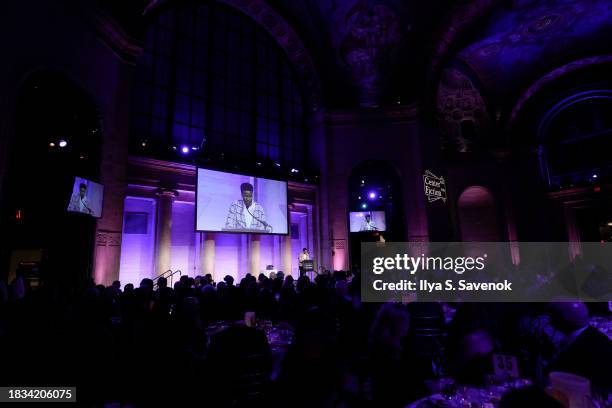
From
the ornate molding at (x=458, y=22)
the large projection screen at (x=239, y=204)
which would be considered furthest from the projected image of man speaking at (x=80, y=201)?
the ornate molding at (x=458, y=22)

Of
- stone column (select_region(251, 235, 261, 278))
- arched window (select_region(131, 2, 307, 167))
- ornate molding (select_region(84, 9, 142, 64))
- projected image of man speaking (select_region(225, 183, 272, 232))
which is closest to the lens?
ornate molding (select_region(84, 9, 142, 64))

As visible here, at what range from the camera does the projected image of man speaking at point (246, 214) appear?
1232 cm

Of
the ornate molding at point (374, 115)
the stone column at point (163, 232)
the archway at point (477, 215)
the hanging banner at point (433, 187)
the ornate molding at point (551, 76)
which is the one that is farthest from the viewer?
the archway at point (477, 215)

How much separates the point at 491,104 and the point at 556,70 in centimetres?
311

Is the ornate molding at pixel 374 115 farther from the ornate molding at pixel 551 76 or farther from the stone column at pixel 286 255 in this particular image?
the ornate molding at pixel 551 76

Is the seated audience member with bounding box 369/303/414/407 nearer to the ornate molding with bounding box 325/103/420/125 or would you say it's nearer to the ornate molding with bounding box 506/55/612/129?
the ornate molding with bounding box 325/103/420/125

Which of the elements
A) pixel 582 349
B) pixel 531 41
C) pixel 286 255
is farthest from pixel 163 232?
pixel 531 41

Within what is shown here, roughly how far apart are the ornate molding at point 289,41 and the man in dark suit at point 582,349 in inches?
565

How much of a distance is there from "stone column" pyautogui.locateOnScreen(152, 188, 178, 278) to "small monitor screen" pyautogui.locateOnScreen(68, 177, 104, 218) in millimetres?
3339

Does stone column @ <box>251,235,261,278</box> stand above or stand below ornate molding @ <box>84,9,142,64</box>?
below

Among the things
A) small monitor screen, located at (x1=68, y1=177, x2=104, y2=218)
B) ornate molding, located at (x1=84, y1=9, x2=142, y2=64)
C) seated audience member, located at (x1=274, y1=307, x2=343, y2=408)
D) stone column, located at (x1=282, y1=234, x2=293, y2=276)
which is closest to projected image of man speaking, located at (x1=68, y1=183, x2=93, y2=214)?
small monitor screen, located at (x1=68, y1=177, x2=104, y2=218)

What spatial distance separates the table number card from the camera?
242cm

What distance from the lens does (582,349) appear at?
2.58 m

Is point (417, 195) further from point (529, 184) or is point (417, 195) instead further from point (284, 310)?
point (284, 310)
